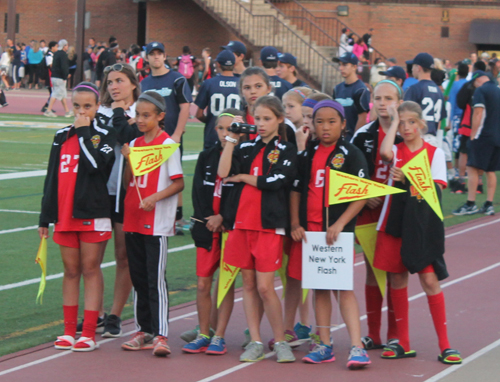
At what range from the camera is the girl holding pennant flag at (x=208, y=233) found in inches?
227

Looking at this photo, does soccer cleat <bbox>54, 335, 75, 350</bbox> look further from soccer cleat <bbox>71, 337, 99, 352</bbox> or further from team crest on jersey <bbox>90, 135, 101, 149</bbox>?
team crest on jersey <bbox>90, 135, 101, 149</bbox>

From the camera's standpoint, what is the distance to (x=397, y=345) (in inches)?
224

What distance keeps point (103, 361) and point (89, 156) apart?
1.43 m

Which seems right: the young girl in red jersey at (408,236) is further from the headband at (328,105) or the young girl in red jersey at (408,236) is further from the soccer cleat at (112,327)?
the soccer cleat at (112,327)

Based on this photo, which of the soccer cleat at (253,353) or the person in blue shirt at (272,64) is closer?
the soccer cleat at (253,353)

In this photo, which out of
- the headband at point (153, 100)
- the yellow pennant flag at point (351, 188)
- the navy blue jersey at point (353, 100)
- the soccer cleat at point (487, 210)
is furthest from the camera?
the soccer cleat at point (487, 210)

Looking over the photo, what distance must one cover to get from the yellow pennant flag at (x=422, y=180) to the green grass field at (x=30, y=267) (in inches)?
102

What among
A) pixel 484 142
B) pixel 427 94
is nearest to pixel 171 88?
pixel 427 94

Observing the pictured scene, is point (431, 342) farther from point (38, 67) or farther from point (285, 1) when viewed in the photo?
point (38, 67)

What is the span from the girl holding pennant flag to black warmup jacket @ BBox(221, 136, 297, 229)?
0.12 m

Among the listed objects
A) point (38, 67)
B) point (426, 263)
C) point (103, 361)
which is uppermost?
point (38, 67)

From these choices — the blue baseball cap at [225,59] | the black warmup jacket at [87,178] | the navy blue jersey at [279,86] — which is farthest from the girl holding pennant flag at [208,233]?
the navy blue jersey at [279,86]

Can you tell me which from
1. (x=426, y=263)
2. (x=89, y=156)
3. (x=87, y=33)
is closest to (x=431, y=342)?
(x=426, y=263)

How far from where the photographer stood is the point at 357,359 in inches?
210
